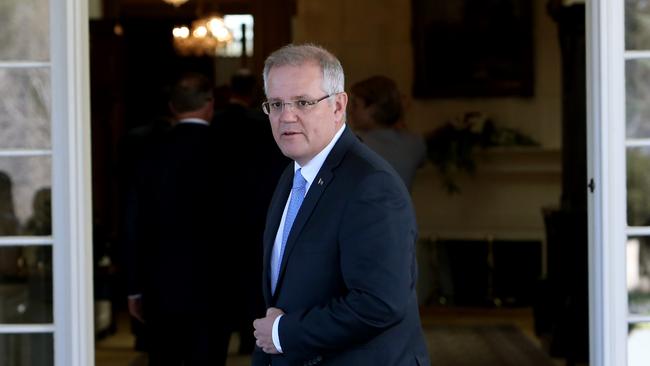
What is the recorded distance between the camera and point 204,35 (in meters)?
10.9

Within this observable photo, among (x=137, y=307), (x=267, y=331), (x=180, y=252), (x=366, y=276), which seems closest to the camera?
(x=366, y=276)

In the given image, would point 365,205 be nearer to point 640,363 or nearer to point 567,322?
point 640,363

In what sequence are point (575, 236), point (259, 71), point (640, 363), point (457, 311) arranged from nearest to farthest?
1. point (640, 363)
2. point (575, 236)
3. point (457, 311)
4. point (259, 71)

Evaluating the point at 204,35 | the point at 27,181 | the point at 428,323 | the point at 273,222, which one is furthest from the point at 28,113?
the point at 204,35

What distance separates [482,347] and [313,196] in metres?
5.50

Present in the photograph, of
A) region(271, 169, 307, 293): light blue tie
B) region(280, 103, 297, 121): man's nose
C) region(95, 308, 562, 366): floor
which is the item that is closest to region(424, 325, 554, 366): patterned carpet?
region(95, 308, 562, 366): floor

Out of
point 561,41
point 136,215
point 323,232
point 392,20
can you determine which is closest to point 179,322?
point 136,215

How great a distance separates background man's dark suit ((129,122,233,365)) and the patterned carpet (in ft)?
8.45

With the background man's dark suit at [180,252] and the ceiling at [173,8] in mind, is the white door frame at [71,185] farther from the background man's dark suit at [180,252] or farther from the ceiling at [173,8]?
the ceiling at [173,8]

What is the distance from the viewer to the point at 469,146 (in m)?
10.0

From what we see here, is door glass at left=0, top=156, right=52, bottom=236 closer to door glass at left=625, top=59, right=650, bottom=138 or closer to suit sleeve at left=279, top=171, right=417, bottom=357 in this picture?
suit sleeve at left=279, top=171, right=417, bottom=357

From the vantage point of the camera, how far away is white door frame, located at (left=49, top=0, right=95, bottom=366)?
165 inches

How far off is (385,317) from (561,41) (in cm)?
514

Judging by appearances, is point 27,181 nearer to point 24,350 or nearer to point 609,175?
point 24,350
